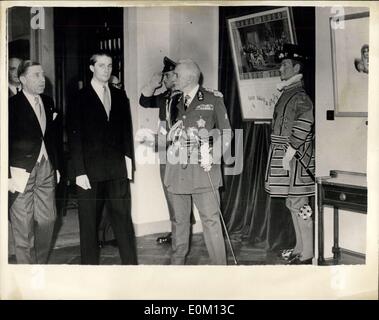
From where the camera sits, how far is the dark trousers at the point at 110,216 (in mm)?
2723

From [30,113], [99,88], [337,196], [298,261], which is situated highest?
[99,88]

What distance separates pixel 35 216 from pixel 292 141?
4.39ft

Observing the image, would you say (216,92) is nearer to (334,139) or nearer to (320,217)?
(334,139)

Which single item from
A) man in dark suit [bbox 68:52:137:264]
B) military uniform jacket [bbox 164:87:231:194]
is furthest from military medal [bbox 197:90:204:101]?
man in dark suit [bbox 68:52:137:264]

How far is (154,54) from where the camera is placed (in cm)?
271

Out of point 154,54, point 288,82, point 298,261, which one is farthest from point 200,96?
point 298,261

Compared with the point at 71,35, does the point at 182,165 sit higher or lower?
lower

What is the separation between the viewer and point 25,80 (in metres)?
2.68

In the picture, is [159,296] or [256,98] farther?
[256,98]

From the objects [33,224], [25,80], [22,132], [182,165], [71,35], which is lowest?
[33,224]
